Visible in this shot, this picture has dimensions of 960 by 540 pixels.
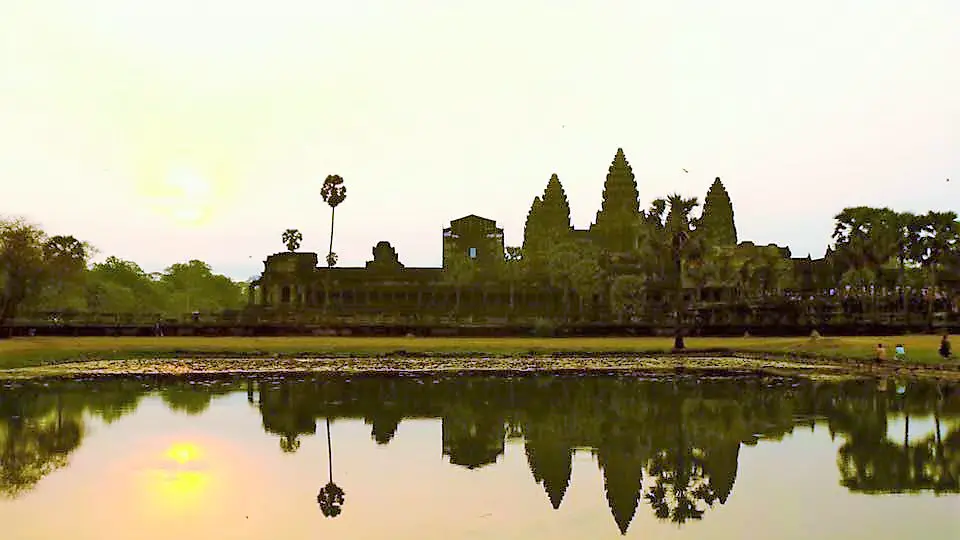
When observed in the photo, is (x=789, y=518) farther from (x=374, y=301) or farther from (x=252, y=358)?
(x=374, y=301)

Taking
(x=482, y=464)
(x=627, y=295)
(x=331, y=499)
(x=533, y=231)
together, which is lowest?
(x=331, y=499)

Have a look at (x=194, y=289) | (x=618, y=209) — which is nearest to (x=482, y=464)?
(x=618, y=209)

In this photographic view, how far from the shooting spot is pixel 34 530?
1481cm

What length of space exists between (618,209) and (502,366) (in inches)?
3862

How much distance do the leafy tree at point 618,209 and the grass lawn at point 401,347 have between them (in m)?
74.0

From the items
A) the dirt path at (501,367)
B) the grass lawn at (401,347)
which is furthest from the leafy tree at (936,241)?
the dirt path at (501,367)

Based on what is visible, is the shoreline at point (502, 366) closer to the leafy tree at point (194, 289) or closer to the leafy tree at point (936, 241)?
the leafy tree at point (936, 241)

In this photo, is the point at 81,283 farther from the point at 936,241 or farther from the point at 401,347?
the point at 936,241

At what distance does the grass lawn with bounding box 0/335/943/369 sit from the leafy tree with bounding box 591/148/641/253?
7399 centimetres

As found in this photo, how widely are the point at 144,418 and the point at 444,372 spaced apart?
58.7 ft

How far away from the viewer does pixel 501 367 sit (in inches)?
1821

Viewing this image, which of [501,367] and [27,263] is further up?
[27,263]

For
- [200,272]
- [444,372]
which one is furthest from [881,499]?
[200,272]

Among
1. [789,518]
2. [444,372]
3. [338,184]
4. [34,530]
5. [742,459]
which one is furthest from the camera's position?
[338,184]
